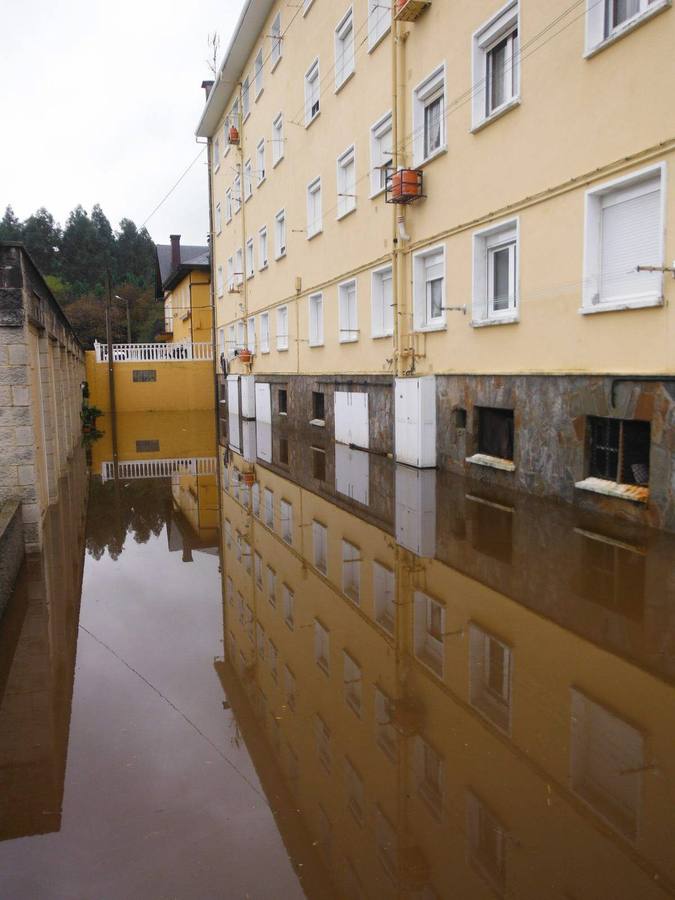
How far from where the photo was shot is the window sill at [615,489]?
762 centimetres

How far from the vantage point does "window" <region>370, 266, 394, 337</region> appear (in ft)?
49.3

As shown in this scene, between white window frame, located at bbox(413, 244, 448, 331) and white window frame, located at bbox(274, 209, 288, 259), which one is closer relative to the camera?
white window frame, located at bbox(413, 244, 448, 331)

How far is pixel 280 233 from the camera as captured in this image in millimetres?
22938

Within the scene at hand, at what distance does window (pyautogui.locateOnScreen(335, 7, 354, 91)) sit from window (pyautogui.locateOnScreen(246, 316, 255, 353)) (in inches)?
431

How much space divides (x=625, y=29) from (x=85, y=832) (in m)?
8.88

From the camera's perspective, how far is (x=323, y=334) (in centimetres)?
1880

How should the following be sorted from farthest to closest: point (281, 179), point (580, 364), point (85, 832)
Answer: point (281, 179) → point (580, 364) → point (85, 832)

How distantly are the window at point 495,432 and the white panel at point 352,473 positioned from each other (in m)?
1.93

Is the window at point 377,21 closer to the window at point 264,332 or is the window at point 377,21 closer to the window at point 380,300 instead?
the window at point 380,300

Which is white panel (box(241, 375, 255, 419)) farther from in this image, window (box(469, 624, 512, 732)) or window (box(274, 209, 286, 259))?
window (box(469, 624, 512, 732))

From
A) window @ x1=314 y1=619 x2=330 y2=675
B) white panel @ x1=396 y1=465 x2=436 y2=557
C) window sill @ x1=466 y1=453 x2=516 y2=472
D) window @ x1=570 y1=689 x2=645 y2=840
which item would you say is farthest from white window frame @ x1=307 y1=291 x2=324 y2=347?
window @ x1=570 y1=689 x2=645 y2=840

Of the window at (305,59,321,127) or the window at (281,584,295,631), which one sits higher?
the window at (305,59,321,127)

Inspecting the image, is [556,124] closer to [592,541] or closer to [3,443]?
[592,541]

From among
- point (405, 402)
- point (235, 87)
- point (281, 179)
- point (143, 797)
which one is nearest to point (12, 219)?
point (235, 87)
